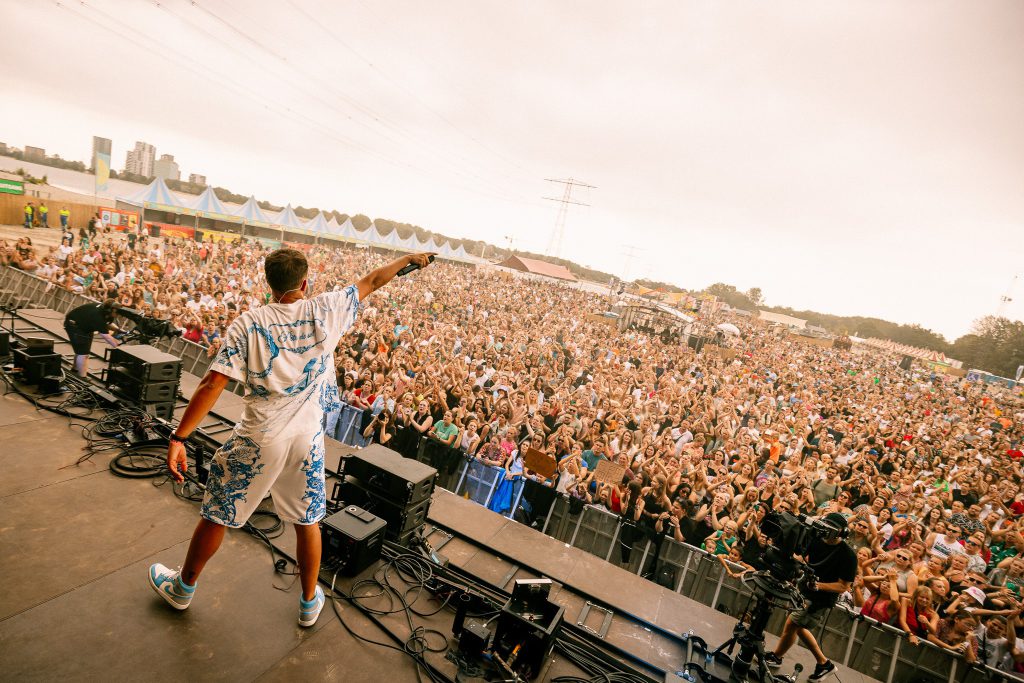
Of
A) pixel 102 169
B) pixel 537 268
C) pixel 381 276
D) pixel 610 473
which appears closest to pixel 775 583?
pixel 610 473

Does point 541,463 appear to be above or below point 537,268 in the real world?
below

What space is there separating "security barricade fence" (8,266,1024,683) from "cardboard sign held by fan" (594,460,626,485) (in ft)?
1.56

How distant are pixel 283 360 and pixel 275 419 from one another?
280mm

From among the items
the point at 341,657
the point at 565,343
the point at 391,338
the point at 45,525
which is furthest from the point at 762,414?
the point at 45,525

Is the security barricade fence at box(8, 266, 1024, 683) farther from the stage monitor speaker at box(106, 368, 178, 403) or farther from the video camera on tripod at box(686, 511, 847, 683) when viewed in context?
the stage monitor speaker at box(106, 368, 178, 403)

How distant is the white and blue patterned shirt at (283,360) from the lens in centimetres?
189

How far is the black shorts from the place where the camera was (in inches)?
187

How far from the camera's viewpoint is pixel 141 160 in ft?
286

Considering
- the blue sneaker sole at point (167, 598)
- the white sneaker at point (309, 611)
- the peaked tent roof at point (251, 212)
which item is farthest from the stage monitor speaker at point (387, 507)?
the peaked tent roof at point (251, 212)

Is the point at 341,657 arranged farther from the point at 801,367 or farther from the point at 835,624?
the point at 801,367

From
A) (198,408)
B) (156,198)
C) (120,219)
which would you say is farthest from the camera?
(120,219)

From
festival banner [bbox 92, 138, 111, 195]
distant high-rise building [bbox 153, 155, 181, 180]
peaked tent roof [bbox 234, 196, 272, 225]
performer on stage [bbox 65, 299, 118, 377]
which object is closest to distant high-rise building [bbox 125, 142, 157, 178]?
distant high-rise building [bbox 153, 155, 181, 180]

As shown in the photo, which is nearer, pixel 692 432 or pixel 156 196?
pixel 692 432

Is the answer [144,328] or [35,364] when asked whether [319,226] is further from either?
[35,364]
